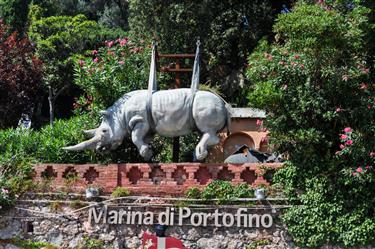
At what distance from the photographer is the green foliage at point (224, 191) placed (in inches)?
408

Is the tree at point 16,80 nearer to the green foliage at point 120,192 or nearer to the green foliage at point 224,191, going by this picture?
the green foliage at point 120,192

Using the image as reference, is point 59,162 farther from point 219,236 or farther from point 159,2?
point 159,2

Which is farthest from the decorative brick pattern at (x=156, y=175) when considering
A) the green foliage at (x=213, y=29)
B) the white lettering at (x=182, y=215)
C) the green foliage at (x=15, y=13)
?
the green foliage at (x=15, y=13)

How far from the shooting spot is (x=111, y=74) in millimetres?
12766

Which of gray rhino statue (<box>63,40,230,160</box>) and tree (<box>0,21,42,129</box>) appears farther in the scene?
tree (<box>0,21,42,129</box>)

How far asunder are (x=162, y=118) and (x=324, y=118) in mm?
2888

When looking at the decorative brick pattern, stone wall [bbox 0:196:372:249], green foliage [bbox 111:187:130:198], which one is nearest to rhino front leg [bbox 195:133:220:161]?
the decorative brick pattern

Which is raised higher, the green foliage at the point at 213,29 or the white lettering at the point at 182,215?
the green foliage at the point at 213,29

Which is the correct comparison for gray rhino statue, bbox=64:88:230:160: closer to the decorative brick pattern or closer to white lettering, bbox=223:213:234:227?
the decorative brick pattern

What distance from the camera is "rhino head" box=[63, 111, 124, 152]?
37.1 feet

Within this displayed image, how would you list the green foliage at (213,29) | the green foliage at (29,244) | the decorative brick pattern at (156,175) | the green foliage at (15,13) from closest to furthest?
the decorative brick pattern at (156,175) → the green foliage at (29,244) → the green foliage at (213,29) → the green foliage at (15,13)

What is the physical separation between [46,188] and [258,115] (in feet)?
24.4

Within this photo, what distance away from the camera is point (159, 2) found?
20156 millimetres

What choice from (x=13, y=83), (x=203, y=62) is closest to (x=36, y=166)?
(x=13, y=83)
